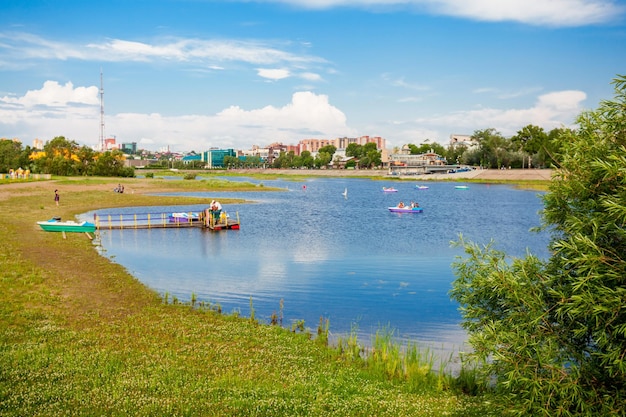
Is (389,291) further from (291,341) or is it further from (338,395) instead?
(338,395)

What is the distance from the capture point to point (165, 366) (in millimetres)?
16391

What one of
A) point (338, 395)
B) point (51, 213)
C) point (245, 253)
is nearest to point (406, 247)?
point (245, 253)

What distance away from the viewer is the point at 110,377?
15336 millimetres

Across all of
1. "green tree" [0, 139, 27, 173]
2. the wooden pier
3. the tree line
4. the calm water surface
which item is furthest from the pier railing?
"green tree" [0, 139, 27, 173]

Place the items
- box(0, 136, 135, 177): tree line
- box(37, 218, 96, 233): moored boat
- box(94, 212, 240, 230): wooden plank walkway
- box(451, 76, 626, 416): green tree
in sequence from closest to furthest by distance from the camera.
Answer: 1. box(451, 76, 626, 416): green tree
2. box(37, 218, 96, 233): moored boat
3. box(94, 212, 240, 230): wooden plank walkway
4. box(0, 136, 135, 177): tree line

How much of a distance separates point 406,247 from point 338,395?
3393 cm

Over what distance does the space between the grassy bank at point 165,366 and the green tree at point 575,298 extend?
4.17 m

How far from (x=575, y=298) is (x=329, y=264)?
30.1 m

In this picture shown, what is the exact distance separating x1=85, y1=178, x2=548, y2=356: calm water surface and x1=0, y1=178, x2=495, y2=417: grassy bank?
391cm

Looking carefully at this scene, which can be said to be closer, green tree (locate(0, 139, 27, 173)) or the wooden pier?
the wooden pier

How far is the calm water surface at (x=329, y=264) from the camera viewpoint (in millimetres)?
25531

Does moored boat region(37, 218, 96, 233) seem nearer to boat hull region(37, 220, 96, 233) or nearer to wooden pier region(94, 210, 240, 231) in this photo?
boat hull region(37, 220, 96, 233)

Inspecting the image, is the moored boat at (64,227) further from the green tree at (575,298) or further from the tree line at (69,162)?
the tree line at (69,162)

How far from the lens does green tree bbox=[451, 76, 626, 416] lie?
9.45 meters
